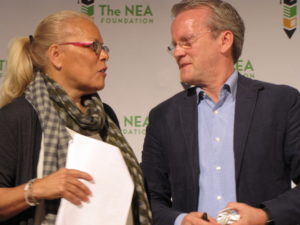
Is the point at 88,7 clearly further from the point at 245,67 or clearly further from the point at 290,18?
the point at 290,18

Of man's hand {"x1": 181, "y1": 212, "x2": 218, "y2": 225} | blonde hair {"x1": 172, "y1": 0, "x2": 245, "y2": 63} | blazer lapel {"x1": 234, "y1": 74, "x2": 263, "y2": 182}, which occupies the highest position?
blonde hair {"x1": 172, "y1": 0, "x2": 245, "y2": 63}

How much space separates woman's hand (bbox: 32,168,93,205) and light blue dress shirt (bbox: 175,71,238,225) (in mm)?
448

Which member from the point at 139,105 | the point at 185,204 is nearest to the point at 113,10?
the point at 139,105

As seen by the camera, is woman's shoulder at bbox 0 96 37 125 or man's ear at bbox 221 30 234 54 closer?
woman's shoulder at bbox 0 96 37 125

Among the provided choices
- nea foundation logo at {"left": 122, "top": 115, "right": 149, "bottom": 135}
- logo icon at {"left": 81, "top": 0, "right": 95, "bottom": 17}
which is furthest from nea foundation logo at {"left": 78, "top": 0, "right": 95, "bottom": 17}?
nea foundation logo at {"left": 122, "top": 115, "right": 149, "bottom": 135}

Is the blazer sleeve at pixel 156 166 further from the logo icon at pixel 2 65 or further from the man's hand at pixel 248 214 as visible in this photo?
the logo icon at pixel 2 65

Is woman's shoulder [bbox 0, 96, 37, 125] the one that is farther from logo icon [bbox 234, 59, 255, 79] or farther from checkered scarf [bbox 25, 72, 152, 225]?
logo icon [bbox 234, 59, 255, 79]

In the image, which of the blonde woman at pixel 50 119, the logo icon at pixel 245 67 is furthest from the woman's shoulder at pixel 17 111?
the logo icon at pixel 245 67

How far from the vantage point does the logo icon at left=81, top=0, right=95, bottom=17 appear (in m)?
3.58

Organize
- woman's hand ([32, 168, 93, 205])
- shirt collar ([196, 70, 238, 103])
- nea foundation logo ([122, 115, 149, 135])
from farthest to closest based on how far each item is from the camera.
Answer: nea foundation logo ([122, 115, 149, 135])
shirt collar ([196, 70, 238, 103])
woman's hand ([32, 168, 93, 205])

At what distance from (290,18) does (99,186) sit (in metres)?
2.14

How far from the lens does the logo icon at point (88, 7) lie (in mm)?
3578

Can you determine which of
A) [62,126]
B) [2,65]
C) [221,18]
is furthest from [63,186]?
[2,65]

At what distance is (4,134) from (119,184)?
1.44 ft
